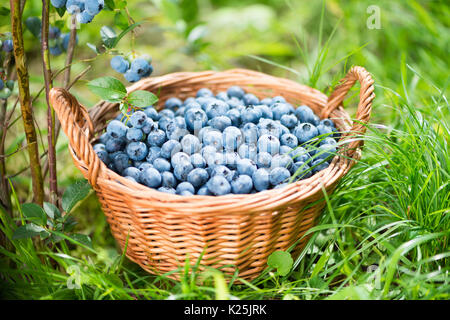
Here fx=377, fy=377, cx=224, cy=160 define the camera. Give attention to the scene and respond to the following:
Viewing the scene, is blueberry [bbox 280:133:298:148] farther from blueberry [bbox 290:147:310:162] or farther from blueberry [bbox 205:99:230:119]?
blueberry [bbox 205:99:230:119]

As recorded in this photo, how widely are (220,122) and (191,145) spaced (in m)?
0.14

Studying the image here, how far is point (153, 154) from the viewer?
1280mm

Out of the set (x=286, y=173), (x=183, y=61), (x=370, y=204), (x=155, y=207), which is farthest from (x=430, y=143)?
(x=183, y=61)

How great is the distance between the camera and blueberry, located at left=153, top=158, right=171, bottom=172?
48.2 inches

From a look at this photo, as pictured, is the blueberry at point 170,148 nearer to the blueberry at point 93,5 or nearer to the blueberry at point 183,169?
the blueberry at point 183,169

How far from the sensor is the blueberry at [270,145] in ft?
4.03

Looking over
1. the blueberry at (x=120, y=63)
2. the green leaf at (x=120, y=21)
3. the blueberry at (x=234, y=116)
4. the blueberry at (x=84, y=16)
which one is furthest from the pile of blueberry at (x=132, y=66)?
the blueberry at (x=234, y=116)

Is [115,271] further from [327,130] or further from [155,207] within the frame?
[327,130]

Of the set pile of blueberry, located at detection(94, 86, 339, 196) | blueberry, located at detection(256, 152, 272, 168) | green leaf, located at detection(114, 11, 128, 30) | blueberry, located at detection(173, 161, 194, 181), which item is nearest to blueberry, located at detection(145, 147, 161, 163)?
pile of blueberry, located at detection(94, 86, 339, 196)

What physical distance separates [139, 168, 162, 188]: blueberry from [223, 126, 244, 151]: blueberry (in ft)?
0.81

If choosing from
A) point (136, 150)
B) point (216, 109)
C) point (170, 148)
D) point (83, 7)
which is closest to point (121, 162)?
point (136, 150)

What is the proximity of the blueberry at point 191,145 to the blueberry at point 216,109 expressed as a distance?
168 mm

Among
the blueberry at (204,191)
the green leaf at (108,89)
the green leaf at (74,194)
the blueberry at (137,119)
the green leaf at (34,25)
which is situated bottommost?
the green leaf at (74,194)
